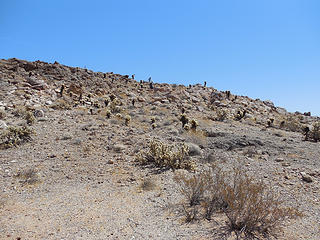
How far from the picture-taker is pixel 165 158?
7695 mm

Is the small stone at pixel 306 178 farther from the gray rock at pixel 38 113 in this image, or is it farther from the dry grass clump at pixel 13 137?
the gray rock at pixel 38 113

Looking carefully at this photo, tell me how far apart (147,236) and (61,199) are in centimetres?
283

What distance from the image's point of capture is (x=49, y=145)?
9.16 m

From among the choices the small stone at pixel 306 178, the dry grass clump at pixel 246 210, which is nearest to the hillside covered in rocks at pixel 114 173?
the small stone at pixel 306 178

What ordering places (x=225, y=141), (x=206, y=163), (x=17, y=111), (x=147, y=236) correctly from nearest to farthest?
(x=147, y=236) → (x=206, y=163) → (x=225, y=141) → (x=17, y=111)

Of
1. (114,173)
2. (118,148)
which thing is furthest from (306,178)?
(118,148)

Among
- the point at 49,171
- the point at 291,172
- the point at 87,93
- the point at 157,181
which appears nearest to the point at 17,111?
the point at 49,171

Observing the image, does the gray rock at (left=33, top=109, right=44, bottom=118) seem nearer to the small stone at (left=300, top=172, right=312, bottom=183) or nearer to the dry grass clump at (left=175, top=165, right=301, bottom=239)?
the dry grass clump at (left=175, top=165, right=301, bottom=239)

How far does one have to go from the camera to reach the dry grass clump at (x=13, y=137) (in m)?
8.69

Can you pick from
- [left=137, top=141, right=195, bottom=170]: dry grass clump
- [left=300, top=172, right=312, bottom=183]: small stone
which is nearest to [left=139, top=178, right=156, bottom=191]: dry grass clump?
[left=137, top=141, right=195, bottom=170]: dry grass clump

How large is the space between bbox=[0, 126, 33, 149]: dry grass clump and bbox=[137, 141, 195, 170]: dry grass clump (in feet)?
18.4

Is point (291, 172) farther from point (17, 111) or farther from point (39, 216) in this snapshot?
point (17, 111)

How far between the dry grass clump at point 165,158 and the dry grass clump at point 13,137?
5.61 metres

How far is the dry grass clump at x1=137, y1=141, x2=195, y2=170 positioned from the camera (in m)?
7.48
